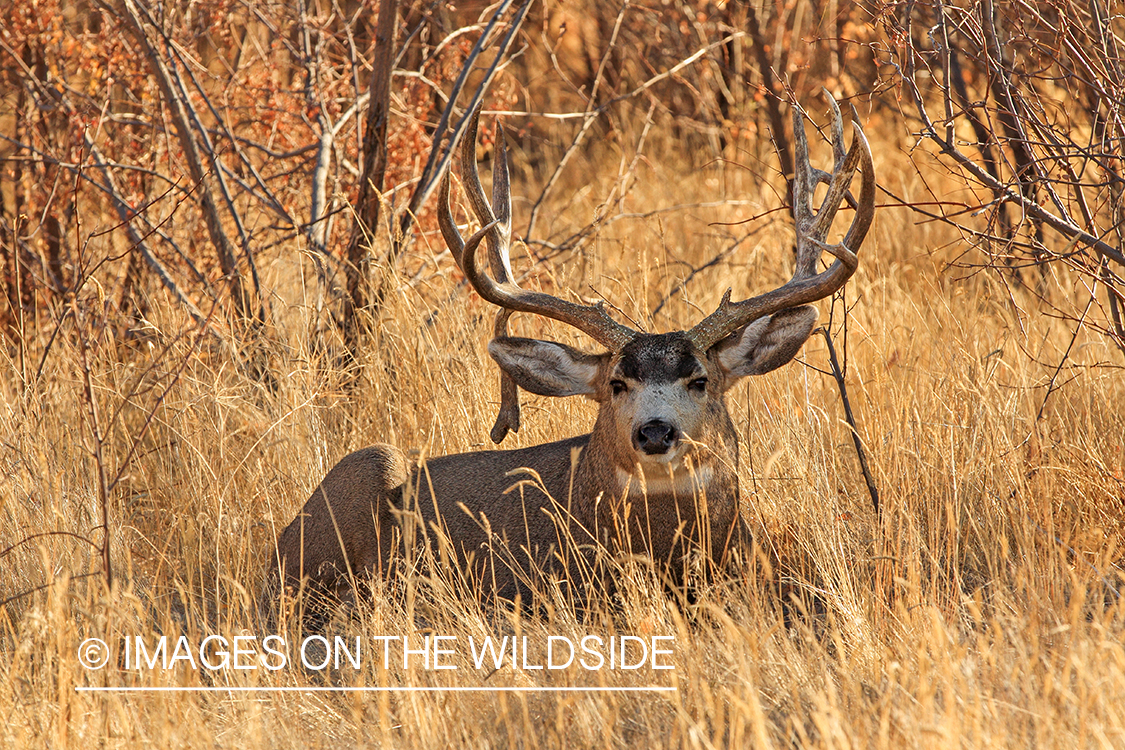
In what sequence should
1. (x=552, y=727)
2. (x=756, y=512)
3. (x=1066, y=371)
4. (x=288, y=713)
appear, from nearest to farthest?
(x=552, y=727) → (x=288, y=713) → (x=756, y=512) → (x=1066, y=371)

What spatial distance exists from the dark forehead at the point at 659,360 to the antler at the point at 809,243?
0.13 meters

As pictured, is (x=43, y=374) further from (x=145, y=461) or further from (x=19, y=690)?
(x=19, y=690)

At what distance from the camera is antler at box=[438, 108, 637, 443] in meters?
5.03

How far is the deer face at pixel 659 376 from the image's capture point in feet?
15.1

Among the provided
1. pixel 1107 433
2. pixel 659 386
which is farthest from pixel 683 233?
pixel 659 386

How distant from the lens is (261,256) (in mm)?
8906

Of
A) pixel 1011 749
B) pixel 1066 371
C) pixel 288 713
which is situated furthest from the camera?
pixel 1066 371

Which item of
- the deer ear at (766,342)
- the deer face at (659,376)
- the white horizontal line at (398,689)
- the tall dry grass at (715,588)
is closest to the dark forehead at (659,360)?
the deer face at (659,376)

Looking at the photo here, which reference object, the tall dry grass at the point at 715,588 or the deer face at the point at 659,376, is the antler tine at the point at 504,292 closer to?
the deer face at the point at 659,376

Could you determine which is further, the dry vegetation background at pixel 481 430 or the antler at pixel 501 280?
the antler at pixel 501 280

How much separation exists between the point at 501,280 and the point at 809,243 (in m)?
1.30

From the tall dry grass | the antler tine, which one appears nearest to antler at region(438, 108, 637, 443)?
the antler tine

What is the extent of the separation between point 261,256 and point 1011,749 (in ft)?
22.5

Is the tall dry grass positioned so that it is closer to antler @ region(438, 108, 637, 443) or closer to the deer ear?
the deer ear
